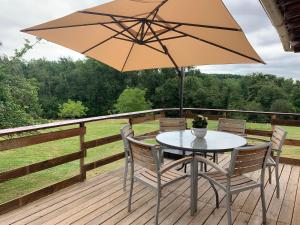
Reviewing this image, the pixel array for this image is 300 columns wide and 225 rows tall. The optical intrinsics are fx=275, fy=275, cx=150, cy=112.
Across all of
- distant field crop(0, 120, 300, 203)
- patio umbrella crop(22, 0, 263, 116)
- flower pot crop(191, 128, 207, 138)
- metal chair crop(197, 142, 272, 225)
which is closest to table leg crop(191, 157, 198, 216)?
metal chair crop(197, 142, 272, 225)

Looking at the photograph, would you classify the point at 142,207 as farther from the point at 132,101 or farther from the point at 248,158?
the point at 132,101

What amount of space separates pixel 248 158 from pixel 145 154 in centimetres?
96

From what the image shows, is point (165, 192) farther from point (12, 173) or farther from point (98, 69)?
point (98, 69)

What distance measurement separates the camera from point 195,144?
3.04 m

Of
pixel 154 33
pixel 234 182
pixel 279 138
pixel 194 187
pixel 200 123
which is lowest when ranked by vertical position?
pixel 194 187

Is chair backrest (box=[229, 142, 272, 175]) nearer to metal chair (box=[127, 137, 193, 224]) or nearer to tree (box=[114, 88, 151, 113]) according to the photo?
metal chair (box=[127, 137, 193, 224])

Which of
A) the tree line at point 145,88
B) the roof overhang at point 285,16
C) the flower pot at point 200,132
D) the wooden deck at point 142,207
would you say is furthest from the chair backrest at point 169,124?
the tree line at point 145,88

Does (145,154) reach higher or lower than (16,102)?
lower

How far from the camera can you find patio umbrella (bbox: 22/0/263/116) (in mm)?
2604

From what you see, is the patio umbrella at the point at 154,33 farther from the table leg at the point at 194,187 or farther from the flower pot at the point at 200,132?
the table leg at the point at 194,187

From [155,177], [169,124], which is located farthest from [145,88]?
[155,177]

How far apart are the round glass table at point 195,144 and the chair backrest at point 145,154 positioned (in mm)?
395

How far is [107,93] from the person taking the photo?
2802cm

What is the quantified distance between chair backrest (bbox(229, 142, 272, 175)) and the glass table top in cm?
31
